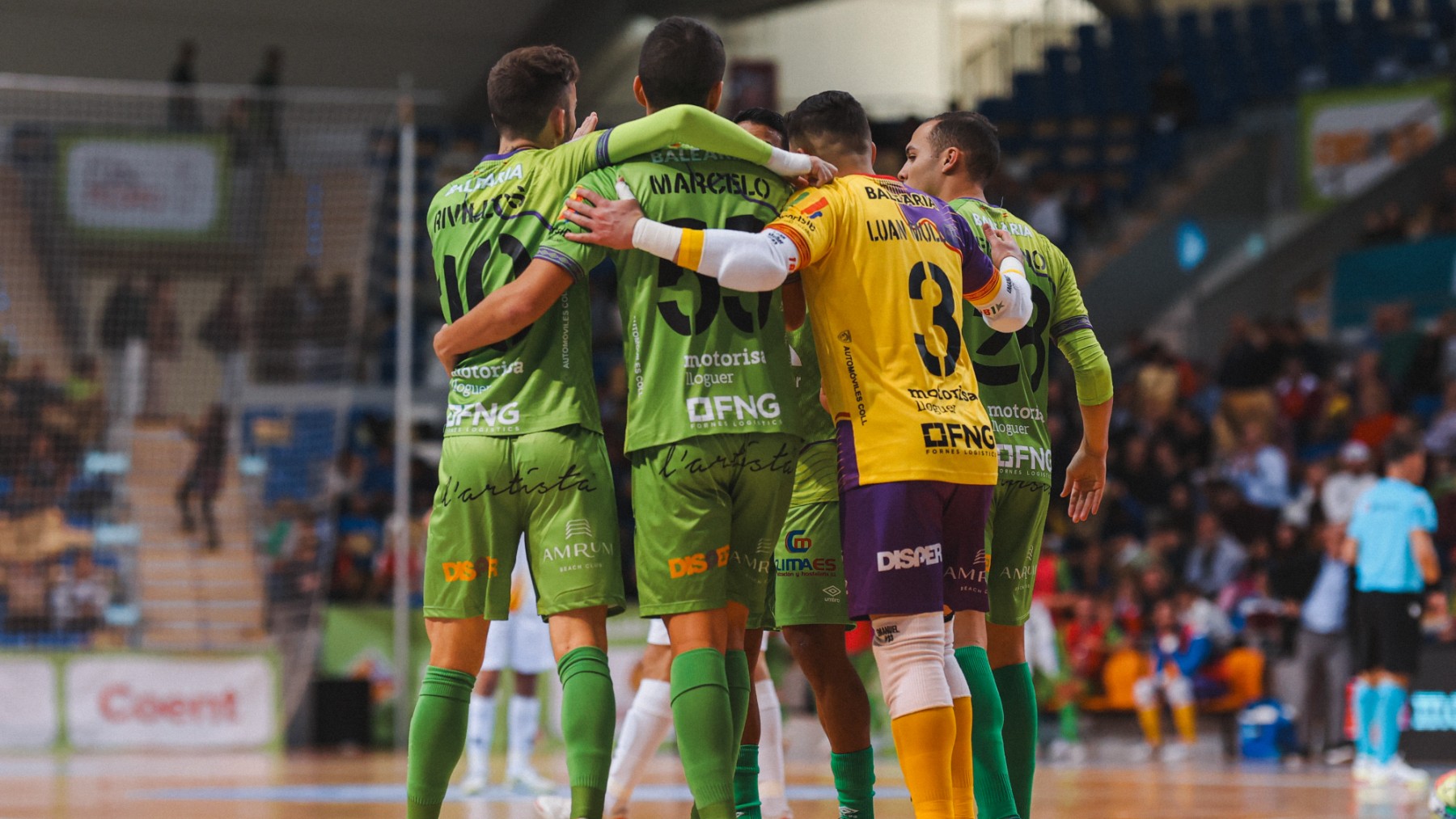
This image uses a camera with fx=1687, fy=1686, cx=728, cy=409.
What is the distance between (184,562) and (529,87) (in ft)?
42.7

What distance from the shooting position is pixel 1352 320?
67.1 feet

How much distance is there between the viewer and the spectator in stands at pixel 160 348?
56.3 ft

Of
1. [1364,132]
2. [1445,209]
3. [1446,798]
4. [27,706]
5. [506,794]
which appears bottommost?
[506,794]

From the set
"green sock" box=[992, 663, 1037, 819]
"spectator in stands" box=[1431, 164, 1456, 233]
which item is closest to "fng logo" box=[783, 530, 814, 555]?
"green sock" box=[992, 663, 1037, 819]

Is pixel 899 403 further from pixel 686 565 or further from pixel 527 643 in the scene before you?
pixel 527 643

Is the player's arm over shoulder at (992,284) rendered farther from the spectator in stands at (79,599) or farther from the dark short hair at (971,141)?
the spectator in stands at (79,599)

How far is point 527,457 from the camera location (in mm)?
4785

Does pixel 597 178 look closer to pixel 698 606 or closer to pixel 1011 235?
pixel 698 606

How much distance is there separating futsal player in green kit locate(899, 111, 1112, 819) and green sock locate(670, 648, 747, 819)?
110cm

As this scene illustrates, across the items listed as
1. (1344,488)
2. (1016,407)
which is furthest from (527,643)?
(1344,488)

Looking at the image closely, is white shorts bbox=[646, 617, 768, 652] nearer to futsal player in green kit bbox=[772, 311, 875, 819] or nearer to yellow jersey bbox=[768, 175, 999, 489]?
futsal player in green kit bbox=[772, 311, 875, 819]

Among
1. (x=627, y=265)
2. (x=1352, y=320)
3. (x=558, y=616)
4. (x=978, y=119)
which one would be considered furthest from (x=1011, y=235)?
(x=1352, y=320)

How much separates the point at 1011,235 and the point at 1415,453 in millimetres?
6898

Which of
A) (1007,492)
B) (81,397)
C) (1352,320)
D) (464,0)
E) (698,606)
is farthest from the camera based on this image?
(464,0)
